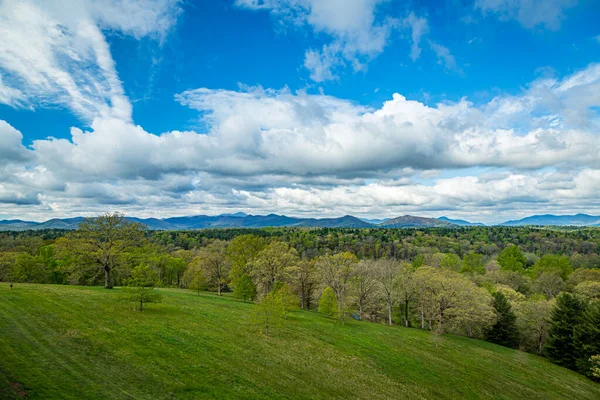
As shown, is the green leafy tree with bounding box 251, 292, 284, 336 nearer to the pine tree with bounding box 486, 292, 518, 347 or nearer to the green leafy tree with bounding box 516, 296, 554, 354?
the pine tree with bounding box 486, 292, 518, 347

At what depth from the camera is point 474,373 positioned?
127ft

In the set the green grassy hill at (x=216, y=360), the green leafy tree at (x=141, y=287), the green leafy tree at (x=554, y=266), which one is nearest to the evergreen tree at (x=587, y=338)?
the green grassy hill at (x=216, y=360)

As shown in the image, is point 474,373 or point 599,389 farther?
point 599,389

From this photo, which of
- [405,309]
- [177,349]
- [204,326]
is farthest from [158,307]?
[405,309]

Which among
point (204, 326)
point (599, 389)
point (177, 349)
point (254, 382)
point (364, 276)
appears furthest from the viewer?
point (364, 276)

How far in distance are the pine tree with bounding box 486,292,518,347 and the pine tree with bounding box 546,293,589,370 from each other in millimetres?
6135

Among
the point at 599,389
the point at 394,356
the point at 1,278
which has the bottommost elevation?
the point at 599,389

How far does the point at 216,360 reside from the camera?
25469 mm

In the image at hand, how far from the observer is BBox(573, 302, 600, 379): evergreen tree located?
49812mm

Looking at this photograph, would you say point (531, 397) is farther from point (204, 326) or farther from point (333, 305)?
point (204, 326)

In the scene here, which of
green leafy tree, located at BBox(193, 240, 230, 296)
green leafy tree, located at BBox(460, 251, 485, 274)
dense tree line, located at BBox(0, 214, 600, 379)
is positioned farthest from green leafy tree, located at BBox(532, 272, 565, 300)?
green leafy tree, located at BBox(193, 240, 230, 296)

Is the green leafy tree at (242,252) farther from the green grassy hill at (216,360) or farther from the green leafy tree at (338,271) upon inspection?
the green grassy hill at (216,360)

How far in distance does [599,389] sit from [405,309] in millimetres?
31981

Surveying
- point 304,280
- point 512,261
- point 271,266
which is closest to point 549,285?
point 512,261
